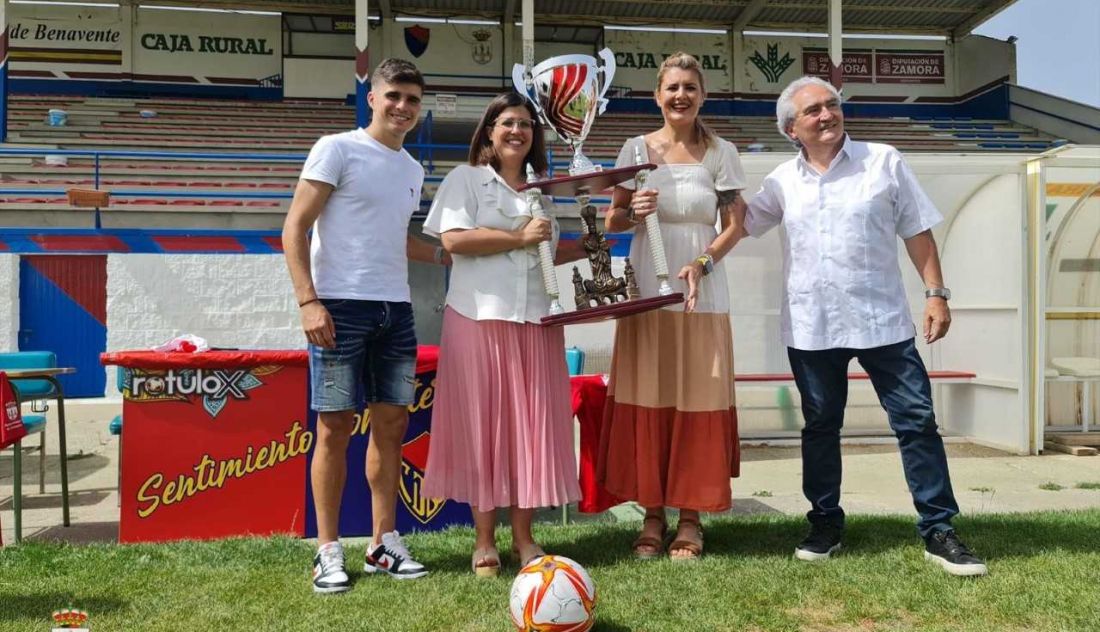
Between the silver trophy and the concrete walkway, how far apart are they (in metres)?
1.99

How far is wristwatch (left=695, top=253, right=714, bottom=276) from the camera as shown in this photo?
2693 millimetres

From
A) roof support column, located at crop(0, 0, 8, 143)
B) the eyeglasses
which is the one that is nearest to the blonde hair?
the eyeglasses

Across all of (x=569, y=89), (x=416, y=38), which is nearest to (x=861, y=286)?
(x=569, y=89)

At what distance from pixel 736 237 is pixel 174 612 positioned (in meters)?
2.26

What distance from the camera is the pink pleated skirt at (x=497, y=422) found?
262cm

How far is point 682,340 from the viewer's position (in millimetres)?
2805

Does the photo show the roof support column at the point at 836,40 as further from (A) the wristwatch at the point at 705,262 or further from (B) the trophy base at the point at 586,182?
(B) the trophy base at the point at 586,182

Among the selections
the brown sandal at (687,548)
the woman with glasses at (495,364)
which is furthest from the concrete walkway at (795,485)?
the woman with glasses at (495,364)

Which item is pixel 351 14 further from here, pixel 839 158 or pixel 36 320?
pixel 839 158

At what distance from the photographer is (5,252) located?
9.55 meters

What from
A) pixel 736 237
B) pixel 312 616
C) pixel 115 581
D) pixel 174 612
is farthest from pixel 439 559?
pixel 736 237

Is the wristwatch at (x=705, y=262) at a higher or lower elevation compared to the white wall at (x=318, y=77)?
lower

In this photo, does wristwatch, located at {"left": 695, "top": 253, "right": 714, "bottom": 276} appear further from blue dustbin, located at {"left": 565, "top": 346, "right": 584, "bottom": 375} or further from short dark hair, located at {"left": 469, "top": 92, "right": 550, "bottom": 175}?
blue dustbin, located at {"left": 565, "top": 346, "right": 584, "bottom": 375}

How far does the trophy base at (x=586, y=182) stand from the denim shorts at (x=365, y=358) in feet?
2.09
